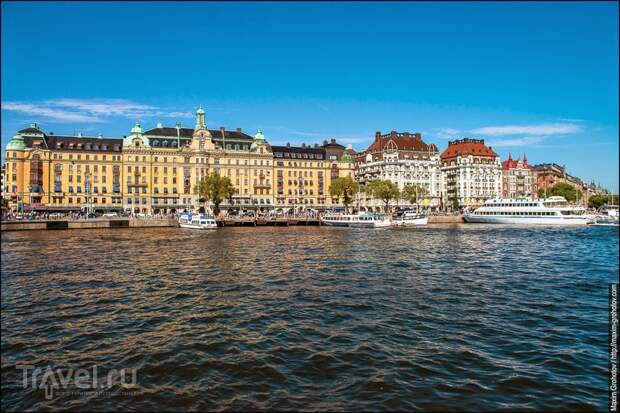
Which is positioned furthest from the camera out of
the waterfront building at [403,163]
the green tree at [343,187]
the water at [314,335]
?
the waterfront building at [403,163]

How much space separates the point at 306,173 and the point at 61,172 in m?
73.7

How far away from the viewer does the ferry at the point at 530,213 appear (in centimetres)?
12125

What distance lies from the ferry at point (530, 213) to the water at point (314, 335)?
9244cm

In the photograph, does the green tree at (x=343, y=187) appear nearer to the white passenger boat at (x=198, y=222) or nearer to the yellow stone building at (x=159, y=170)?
the yellow stone building at (x=159, y=170)

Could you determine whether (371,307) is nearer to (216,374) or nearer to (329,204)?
(216,374)

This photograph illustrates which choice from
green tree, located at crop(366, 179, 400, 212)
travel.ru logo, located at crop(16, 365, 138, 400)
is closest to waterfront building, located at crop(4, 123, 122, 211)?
green tree, located at crop(366, 179, 400, 212)

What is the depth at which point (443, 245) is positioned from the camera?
2340 inches

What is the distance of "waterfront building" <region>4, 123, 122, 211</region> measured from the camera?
12394cm

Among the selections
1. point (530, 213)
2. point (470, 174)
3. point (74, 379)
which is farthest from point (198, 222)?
point (470, 174)

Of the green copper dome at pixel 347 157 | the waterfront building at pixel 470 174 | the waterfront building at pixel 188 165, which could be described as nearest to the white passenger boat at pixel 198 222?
the waterfront building at pixel 188 165

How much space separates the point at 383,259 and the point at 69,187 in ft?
374

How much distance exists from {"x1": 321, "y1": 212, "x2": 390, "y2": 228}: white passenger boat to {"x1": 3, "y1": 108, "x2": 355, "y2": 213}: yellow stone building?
38.9 m

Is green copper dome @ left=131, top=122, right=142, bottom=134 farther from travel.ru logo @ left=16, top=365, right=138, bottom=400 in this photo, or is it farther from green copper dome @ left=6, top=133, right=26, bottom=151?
travel.ru logo @ left=16, top=365, right=138, bottom=400

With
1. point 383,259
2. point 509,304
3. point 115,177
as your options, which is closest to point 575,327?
point 509,304
